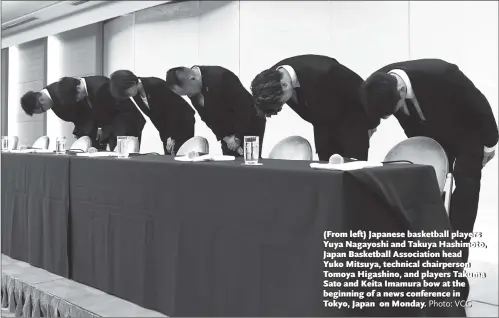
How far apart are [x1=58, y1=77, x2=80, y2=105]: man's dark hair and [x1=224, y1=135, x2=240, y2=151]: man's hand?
1439mm

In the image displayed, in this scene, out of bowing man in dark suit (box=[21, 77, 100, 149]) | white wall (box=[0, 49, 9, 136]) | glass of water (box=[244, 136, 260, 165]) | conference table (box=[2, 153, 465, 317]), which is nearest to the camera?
conference table (box=[2, 153, 465, 317])

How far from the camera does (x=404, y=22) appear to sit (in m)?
4.09

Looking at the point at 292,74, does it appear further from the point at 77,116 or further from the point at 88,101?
the point at 77,116

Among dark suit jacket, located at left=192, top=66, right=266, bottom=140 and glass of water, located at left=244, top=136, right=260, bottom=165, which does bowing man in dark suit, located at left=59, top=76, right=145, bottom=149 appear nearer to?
dark suit jacket, located at left=192, top=66, right=266, bottom=140

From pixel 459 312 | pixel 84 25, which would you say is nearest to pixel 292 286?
pixel 459 312

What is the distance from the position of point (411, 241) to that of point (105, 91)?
309 centimetres

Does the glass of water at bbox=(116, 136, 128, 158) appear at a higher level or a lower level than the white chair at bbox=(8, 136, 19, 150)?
lower

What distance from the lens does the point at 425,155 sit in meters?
1.74

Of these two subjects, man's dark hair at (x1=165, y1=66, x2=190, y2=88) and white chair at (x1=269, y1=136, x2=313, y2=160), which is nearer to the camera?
white chair at (x1=269, y1=136, x2=313, y2=160)

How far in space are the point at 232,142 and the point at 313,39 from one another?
2.08m

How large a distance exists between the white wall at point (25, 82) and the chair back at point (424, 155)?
2015 mm

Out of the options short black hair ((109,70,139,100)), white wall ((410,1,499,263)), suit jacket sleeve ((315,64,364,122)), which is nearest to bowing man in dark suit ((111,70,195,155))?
short black hair ((109,70,139,100))

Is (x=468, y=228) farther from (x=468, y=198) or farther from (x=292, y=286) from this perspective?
(x=292, y=286)

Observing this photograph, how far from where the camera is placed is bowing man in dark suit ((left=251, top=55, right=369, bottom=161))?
2271mm
